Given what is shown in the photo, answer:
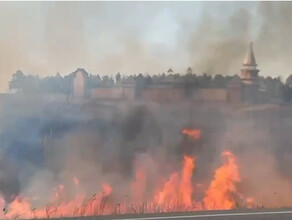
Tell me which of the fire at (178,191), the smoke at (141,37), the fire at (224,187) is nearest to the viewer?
the smoke at (141,37)

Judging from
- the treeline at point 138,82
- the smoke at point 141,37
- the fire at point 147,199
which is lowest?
the fire at point 147,199

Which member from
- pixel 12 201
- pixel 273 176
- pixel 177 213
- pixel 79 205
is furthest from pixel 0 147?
pixel 273 176

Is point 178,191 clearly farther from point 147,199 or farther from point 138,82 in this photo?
point 138,82

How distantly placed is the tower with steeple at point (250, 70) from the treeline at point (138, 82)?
0.37 feet

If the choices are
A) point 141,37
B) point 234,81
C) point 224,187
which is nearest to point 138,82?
point 141,37

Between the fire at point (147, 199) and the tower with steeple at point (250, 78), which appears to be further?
the tower with steeple at point (250, 78)

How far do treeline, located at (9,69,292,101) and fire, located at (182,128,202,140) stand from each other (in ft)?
1.75

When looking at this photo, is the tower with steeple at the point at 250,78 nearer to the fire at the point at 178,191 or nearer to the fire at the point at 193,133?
the fire at the point at 193,133

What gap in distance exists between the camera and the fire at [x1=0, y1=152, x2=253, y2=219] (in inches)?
239

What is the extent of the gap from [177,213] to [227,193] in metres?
0.84

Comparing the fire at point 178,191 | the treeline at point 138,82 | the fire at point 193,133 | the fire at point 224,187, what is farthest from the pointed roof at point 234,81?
the fire at point 178,191

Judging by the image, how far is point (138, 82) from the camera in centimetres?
637

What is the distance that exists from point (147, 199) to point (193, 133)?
1033 mm

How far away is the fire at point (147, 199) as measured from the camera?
608 centimetres
